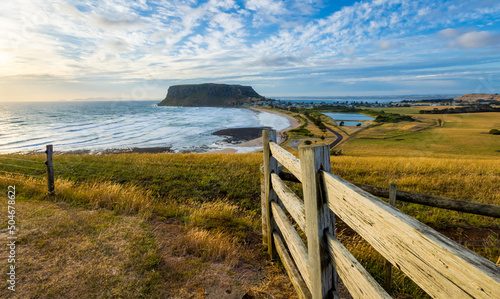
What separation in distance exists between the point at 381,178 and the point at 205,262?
35.5 feet

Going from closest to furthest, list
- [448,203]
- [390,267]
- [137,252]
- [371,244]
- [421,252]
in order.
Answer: [421,252] → [371,244] → [448,203] → [390,267] → [137,252]

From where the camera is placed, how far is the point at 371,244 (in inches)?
60.6

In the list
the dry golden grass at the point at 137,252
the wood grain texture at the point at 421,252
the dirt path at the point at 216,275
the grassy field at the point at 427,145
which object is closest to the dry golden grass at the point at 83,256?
the dry golden grass at the point at 137,252

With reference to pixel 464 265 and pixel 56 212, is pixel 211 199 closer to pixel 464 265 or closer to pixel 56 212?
pixel 56 212

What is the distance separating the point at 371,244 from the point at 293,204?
153 cm

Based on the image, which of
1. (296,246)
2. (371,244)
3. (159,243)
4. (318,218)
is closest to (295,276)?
(296,246)

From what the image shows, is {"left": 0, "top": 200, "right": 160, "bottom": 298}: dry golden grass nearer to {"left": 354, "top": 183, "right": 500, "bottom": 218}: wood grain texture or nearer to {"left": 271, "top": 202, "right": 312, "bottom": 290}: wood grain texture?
{"left": 271, "top": 202, "right": 312, "bottom": 290}: wood grain texture

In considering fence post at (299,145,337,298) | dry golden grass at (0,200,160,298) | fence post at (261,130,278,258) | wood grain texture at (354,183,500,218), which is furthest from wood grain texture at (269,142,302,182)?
dry golden grass at (0,200,160,298)

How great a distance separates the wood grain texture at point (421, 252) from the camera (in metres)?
0.90

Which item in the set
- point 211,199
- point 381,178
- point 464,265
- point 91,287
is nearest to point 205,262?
point 91,287

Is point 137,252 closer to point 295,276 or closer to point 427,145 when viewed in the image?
point 295,276

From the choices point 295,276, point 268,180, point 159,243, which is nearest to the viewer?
point 295,276

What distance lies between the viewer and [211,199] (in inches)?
370

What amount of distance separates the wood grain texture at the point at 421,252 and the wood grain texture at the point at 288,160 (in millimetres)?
940
